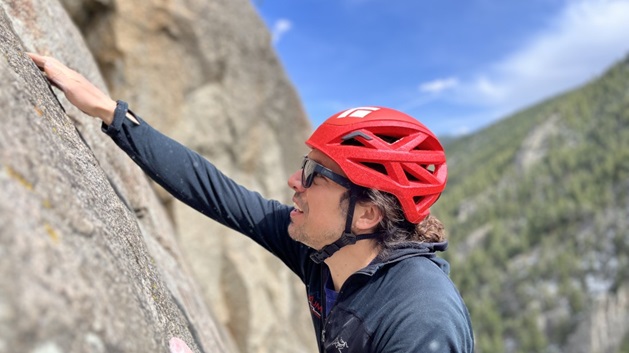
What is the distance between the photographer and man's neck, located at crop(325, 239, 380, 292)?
10.2ft

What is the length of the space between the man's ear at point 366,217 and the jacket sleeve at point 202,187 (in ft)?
2.14

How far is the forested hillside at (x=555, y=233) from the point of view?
189ft

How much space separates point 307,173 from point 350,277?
2.32 feet

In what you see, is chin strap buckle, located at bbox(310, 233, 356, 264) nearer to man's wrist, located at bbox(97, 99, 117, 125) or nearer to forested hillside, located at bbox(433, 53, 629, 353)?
man's wrist, located at bbox(97, 99, 117, 125)

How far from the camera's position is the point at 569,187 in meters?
78.0

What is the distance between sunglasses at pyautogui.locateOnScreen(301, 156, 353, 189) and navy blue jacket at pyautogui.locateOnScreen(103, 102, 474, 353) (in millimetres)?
522

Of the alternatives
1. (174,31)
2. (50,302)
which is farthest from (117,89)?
(50,302)

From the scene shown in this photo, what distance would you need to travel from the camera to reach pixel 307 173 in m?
3.14

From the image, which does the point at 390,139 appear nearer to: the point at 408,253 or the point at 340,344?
the point at 408,253

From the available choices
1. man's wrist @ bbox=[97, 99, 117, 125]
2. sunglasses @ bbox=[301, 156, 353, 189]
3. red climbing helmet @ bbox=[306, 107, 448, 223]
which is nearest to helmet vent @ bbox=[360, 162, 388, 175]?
red climbing helmet @ bbox=[306, 107, 448, 223]

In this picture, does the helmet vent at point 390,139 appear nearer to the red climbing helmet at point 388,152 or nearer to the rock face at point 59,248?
the red climbing helmet at point 388,152

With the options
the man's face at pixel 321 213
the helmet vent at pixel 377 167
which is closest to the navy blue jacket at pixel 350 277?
the man's face at pixel 321 213

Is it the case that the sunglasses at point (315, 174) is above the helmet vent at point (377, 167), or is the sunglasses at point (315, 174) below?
below

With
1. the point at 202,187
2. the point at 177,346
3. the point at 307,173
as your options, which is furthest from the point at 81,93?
the point at 177,346
